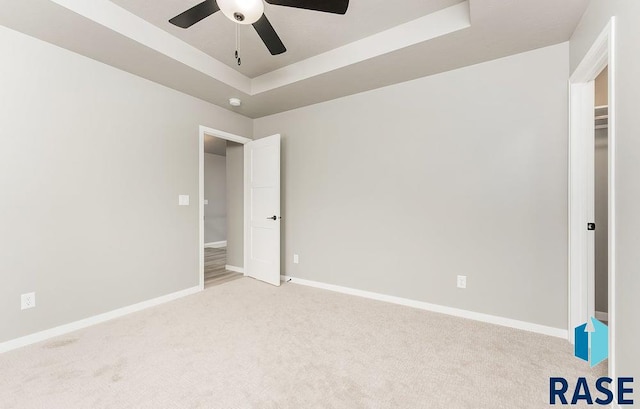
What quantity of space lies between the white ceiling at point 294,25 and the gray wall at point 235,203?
177cm

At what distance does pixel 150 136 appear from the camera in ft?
9.87

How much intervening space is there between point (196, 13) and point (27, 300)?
254 cm

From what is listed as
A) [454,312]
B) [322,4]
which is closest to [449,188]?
[454,312]

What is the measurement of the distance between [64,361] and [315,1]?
290 centimetres

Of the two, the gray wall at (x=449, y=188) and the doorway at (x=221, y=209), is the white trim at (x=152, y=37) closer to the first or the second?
the gray wall at (x=449, y=188)

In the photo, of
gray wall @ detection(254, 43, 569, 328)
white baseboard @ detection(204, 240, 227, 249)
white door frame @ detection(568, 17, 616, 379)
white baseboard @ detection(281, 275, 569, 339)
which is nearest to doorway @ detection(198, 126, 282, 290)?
gray wall @ detection(254, 43, 569, 328)

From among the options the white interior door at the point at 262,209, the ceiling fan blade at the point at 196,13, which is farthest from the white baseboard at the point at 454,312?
the ceiling fan blade at the point at 196,13

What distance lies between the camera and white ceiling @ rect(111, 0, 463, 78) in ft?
7.07

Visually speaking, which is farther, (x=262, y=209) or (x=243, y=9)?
(x=262, y=209)

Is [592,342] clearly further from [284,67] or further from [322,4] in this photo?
[284,67]

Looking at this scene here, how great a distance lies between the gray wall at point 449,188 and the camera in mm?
2387

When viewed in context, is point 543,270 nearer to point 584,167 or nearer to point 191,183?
point 584,167

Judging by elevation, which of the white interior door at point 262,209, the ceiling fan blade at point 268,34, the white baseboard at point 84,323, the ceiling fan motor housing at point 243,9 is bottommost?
the white baseboard at point 84,323

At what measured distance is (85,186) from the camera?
8.29 feet
